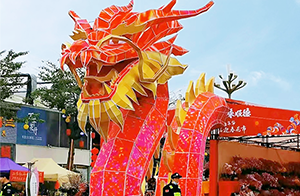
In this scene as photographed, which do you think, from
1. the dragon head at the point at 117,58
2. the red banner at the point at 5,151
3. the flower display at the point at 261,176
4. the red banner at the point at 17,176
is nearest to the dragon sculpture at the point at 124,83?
the dragon head at the point at 117,58

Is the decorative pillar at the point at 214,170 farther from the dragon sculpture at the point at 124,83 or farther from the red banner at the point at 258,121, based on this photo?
the dragon sculpture at the point at 124,83

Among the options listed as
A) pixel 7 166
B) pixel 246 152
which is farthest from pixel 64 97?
pixel 246 152

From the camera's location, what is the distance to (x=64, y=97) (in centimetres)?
1736

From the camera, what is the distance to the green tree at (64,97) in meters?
17.2

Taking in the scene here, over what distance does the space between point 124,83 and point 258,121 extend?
13.3ft

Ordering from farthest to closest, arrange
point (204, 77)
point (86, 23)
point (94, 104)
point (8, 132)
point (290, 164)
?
point (8, 132) < point (290, 164) < point (204, 77) < point (86, 23) < point (94, 104)

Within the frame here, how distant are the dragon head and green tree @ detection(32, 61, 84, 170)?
1095cm

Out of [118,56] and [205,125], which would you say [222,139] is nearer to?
[205,125]

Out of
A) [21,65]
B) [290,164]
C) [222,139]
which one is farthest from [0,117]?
[290,164]

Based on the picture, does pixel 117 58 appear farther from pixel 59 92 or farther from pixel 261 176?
pixel 59 92

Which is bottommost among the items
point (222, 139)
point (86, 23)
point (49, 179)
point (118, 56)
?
point (49, 179)

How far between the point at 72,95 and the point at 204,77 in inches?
399

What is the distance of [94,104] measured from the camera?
5582 mm

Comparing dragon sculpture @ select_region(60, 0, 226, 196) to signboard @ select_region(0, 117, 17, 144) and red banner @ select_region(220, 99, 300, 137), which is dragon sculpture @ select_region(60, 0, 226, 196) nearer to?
red banner @ select_region(220, 99, 300, 137)
